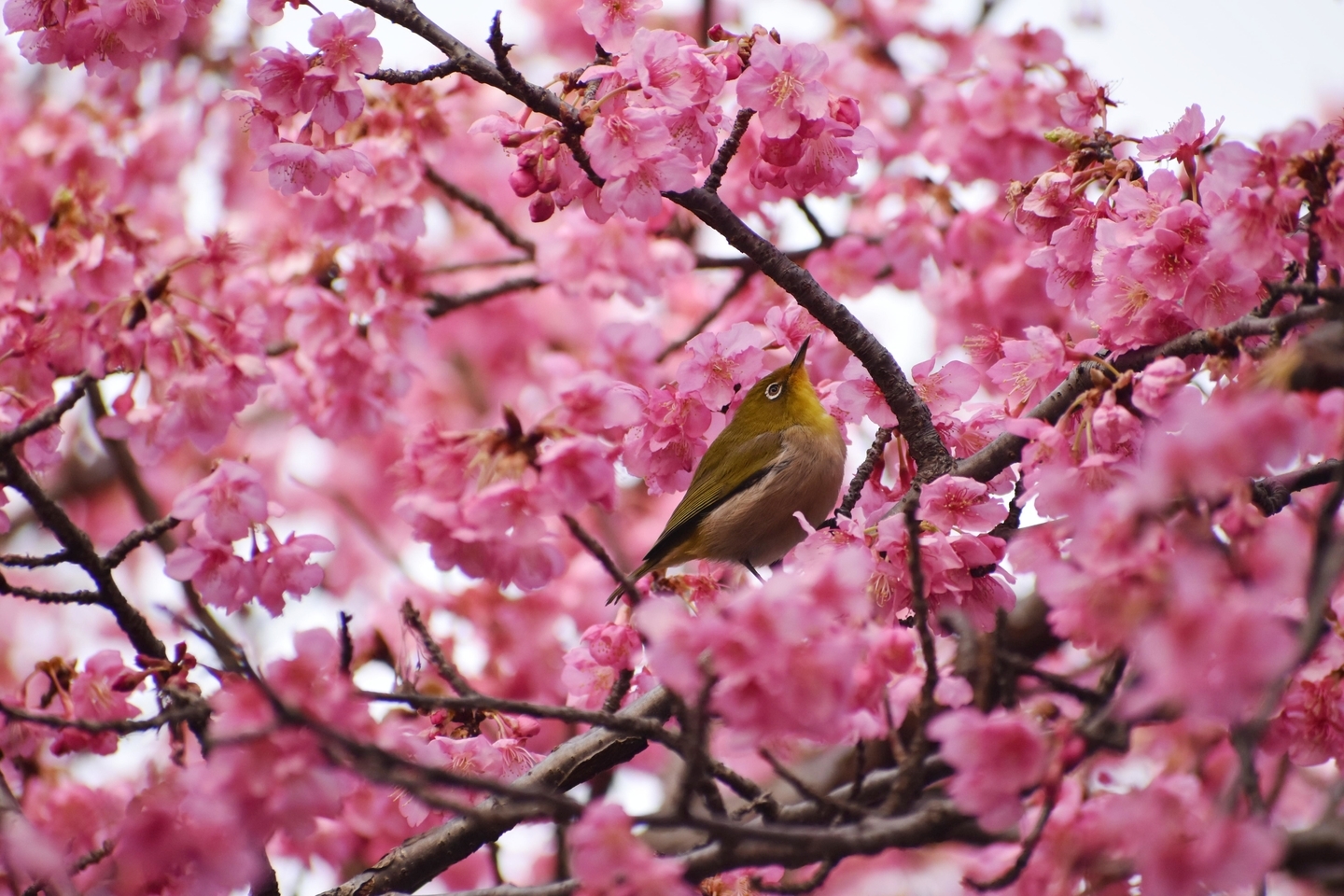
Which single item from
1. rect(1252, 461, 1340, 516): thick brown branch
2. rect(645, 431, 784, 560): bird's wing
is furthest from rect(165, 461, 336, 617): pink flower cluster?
rect(1252, 461, 1340, 516): thick brown branch

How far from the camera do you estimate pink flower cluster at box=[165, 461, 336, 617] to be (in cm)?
302

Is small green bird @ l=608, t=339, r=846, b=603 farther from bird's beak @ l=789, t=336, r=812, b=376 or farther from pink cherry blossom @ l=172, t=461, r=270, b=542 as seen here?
pink cherry blossom @ l=172, t=461, r=270, b=542

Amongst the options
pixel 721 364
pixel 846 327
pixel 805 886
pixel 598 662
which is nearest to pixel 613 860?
pixel 805 886

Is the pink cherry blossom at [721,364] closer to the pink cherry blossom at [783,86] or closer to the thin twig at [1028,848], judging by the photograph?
the pink cherry blossom at [783,86]

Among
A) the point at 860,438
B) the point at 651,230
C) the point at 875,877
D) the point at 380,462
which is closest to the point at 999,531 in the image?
the point at 860,438

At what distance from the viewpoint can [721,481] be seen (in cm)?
473

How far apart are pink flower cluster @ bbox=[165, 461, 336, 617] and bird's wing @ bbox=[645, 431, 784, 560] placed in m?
1.79

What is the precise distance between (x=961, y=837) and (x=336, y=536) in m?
8.71

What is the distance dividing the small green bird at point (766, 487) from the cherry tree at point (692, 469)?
0.74 meters

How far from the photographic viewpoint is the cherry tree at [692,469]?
198 cm

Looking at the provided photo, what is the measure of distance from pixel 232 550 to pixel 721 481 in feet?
7.11

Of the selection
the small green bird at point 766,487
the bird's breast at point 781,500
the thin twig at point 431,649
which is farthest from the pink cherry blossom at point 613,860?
the bird's breast at point 781,500

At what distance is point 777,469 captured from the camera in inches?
184

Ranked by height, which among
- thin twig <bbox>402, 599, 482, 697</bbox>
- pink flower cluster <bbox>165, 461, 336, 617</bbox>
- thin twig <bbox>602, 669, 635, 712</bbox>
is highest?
pink flower cluster <bbox>165, 461, 336, 617</bbox>
